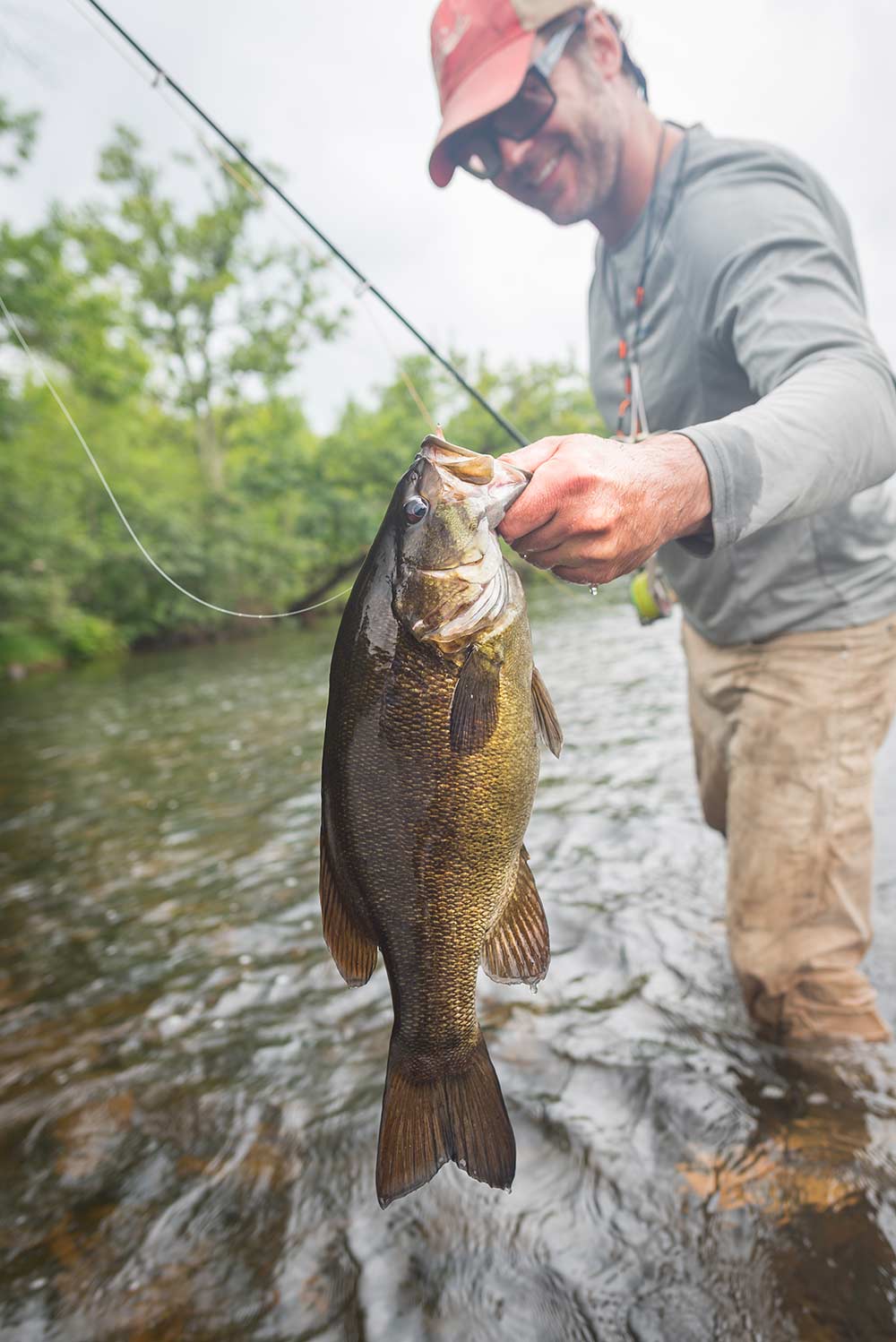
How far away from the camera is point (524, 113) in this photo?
8.94 feet

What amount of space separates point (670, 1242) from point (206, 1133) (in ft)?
5.62

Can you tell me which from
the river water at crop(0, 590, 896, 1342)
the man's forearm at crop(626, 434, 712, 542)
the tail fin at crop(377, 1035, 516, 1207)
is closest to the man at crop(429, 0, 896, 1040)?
the river water at crop(0, 590, 896, 1342)

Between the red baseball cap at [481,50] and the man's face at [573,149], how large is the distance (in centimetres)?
10

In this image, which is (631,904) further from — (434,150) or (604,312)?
(434,150)

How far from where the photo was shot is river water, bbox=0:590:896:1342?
2.21 m

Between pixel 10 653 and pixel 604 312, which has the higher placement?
pixel 604 312

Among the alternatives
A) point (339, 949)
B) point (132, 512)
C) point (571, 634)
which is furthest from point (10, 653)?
point (339, 949)

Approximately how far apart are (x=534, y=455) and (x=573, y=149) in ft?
6.48

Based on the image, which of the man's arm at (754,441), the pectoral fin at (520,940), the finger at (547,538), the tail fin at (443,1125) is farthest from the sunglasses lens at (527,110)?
the tail fin at (443,1125)

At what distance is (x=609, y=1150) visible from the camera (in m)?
2.65

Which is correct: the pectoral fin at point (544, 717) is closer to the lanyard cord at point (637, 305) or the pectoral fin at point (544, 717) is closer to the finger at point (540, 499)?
the finger at point (540, 499)

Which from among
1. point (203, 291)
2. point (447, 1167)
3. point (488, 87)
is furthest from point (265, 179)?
point (203, 291)

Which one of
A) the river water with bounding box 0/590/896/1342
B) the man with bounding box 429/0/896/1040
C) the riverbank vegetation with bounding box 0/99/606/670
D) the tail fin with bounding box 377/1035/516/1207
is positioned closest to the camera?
the tail fin with bounding box 377/1035/516/1207

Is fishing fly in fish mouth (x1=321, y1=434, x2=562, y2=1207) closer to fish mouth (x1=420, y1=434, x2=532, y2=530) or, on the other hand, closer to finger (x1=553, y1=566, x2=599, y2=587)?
fish mouth (x1=420, y1=434, x2=532, y2=530)
